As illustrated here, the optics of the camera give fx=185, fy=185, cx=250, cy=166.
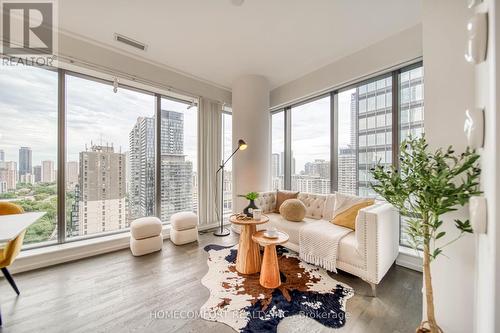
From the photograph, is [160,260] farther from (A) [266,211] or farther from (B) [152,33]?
(B) [152,33]

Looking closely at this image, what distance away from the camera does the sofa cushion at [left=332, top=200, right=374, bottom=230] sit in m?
2.30

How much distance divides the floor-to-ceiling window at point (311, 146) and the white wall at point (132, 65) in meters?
1.75

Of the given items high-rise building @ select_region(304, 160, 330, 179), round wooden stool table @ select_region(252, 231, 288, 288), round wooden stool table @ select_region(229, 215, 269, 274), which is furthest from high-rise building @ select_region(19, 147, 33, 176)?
high-rise building @ select_region(304, 160, 330, 179)

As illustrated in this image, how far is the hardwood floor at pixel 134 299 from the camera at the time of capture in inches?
56.9

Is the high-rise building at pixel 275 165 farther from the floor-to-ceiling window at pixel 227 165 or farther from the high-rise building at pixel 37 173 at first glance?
the high-rise building at pixel 37 173

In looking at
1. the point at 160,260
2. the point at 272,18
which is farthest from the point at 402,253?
the point at 272,18

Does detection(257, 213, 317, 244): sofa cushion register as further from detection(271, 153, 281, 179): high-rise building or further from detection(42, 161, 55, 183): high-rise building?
detection(42, 161, 55, 183): high-rise building

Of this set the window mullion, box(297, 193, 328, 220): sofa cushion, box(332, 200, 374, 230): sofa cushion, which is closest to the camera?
box(332, 200, 374, 230): sofa cushion

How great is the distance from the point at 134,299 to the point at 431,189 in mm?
2490

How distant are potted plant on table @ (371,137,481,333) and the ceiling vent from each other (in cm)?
337

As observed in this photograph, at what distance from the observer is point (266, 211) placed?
3215 mm

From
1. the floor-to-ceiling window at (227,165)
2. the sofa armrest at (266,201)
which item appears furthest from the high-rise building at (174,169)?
the sofa armrest at (266,201)

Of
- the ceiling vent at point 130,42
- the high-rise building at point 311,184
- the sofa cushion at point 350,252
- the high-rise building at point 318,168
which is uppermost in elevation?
the ceiling vent at point 130,42

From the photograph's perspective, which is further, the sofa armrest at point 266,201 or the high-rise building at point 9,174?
the sofa armrest at point 266,201
